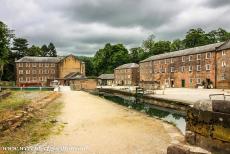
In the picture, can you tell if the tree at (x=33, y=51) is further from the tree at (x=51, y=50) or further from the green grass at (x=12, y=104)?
the green grass at (x=12, y=104)

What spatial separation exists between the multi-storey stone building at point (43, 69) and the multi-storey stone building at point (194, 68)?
107ft

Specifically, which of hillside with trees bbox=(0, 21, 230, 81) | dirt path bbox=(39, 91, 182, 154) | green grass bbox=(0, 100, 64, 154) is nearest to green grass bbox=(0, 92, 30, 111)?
green grass bbox=(0, 100, 64, 154)

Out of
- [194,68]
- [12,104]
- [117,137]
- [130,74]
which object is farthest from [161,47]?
[117,137]

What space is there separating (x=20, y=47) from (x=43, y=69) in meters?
20.7

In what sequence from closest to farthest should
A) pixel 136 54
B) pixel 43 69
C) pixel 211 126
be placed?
1. pixel 211 126
2. pixel 43 69
3. pixel 136 54

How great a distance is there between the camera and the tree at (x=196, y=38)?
90.5 meters

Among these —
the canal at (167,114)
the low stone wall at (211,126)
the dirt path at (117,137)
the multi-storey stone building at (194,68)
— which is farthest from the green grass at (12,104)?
the multi-storey stone building at (194,68)

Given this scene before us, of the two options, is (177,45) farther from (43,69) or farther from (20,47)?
(20,47)

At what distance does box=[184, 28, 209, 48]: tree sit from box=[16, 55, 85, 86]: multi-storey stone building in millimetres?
39499

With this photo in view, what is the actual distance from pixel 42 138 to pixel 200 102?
7.54 metres

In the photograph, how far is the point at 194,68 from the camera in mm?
59344

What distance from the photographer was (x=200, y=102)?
977 cm

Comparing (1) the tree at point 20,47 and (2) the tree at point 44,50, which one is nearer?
(1) the tree at point 20,47

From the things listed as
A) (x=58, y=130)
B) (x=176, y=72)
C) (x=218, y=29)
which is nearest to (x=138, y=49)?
(x=218, y=29)
